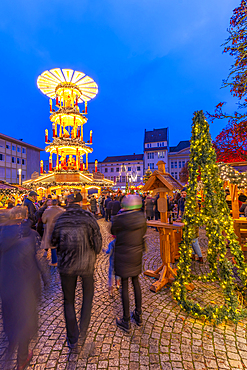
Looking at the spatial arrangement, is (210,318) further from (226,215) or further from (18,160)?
(18,160)

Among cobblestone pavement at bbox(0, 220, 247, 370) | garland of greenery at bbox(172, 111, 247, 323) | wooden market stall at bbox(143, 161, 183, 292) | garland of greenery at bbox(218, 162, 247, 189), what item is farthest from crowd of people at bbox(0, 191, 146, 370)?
garland of greenery at bbox(218, 162, 247, 189)

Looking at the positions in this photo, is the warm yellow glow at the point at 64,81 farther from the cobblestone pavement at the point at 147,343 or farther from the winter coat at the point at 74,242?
the cobblestone pavement at the point at 147,343

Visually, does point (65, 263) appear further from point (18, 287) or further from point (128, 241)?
point (128, 241)

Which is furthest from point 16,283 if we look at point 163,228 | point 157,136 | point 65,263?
point 157,136

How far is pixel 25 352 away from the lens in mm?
2471

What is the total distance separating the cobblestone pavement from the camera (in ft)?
8.27

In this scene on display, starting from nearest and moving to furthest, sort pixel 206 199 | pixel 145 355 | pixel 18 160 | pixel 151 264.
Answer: pixel 145 355 → pixel 206 199 → pixel 151 264 → pixel 18 160

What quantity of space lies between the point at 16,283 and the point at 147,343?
2.14m

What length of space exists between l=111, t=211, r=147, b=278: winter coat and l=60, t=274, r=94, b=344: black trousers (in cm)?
55

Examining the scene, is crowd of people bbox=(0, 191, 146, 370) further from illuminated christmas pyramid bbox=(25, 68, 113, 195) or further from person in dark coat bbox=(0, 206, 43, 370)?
illuminated christmas pyramid bbox=(25, 68, 113, 195)

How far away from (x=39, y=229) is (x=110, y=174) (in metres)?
60.7

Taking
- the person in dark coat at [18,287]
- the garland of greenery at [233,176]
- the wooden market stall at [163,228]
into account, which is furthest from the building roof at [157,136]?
the person in dark coat at [18,287]

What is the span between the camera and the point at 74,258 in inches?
105

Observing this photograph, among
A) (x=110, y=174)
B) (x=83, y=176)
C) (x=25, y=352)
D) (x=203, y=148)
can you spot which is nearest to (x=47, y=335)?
(x=25, y=352)
